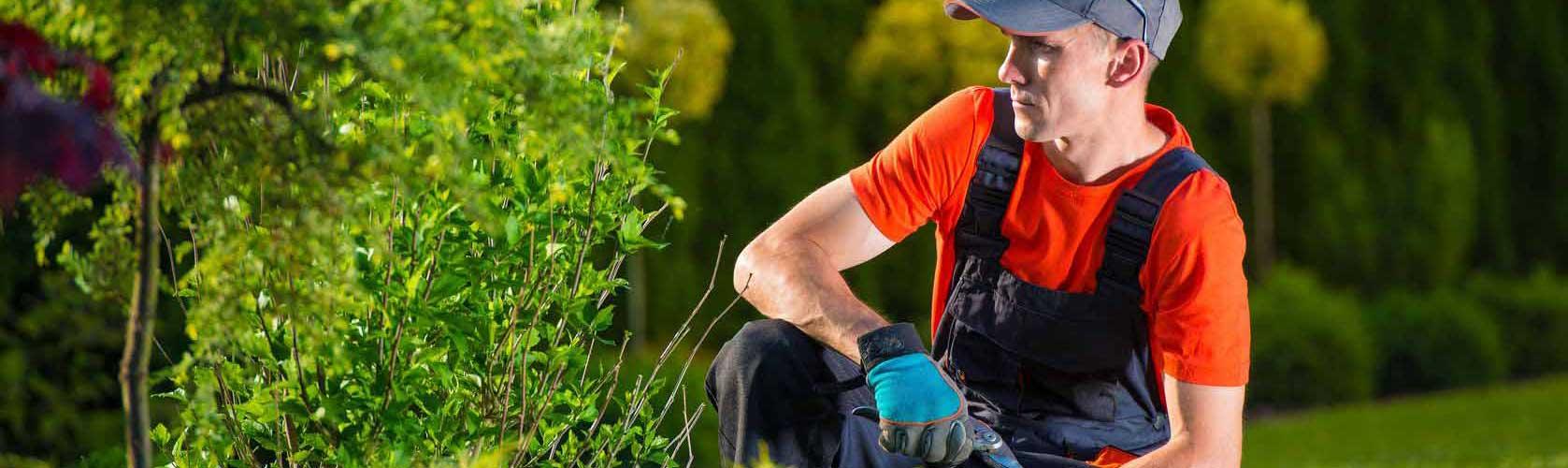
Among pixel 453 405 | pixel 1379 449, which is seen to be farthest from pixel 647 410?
pixel 1379 449

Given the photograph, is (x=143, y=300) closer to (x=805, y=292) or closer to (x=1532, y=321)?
(x=805, y=292)

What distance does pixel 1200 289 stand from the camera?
2.56 meters

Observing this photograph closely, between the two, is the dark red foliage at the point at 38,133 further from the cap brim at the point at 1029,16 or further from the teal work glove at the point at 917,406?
the cap brim at the point at 1029,16

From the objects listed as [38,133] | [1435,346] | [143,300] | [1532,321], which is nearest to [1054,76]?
[143,300]

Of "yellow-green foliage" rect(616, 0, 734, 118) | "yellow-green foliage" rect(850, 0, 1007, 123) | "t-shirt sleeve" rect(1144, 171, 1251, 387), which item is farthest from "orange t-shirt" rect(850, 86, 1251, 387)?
"yellow-green foliage" rect(850, 0, 1007, 123)

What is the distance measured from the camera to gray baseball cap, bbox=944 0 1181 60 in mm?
2514

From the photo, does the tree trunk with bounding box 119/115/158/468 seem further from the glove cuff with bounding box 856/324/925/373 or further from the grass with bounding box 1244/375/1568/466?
the grass with bounding box 1244/375/1568/466

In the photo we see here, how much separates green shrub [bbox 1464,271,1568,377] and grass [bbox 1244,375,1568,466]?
1.27 m

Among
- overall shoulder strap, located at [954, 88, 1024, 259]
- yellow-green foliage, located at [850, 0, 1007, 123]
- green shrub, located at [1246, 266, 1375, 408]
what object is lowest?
green shrub, located at [1246, 266, 1375, 408]

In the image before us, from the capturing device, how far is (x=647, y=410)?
251 centimetres

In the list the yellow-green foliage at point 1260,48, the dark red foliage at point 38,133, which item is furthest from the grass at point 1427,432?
the dark red foliage at point 38,133

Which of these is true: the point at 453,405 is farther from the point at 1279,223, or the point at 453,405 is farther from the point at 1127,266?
the point at 1279,223

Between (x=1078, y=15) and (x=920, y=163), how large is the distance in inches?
16.6

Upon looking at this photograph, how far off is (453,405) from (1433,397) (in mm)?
11132
